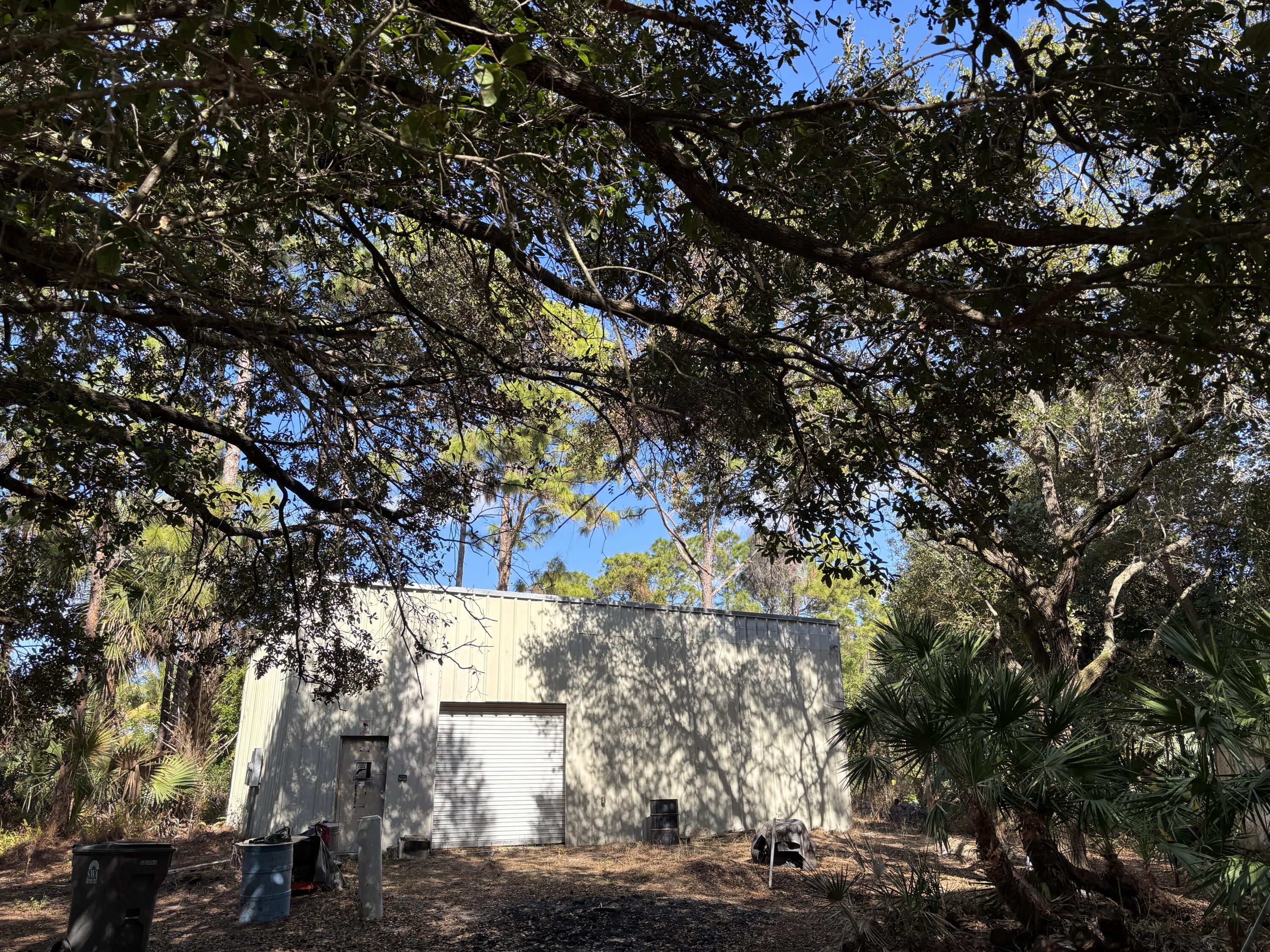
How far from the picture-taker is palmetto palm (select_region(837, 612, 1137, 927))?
295 inches

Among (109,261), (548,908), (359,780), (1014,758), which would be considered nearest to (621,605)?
(359,780)

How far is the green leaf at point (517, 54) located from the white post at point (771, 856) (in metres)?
12.1

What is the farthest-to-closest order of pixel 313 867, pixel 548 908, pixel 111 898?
pixel 313 867 < pixel 548 908 < pixel 111 898

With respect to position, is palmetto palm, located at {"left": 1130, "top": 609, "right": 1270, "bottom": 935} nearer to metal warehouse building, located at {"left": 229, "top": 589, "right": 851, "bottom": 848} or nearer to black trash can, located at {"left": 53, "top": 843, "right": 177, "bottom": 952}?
metal warehouse building, located at {"left": 229, "top": 589, "right": 851, "bottom": 848}

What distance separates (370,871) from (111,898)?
353 centimetres

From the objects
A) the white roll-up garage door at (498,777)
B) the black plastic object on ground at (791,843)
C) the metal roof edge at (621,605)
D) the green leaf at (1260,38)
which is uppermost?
the metal roof edge at (621,605)

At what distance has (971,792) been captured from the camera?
7598 millimetres

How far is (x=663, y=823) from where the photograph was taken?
17.4 m

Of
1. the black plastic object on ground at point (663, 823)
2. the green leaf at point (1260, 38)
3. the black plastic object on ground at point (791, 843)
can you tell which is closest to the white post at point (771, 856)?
the black plastic object on ground at point (791, 843)

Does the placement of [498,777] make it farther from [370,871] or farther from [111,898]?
[111,898]

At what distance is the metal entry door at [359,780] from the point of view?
15.4 meters

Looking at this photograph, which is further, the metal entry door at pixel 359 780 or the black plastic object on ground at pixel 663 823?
the black plastic object on ground at pixel 663 823

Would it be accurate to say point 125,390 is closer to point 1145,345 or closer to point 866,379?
point 866,379

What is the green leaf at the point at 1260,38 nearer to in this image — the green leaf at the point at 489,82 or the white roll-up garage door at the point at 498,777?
the green leaf at the point at 489,82
